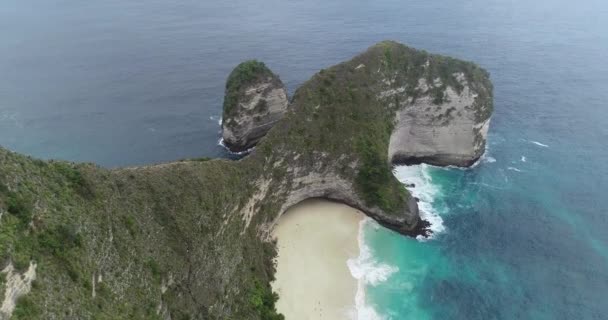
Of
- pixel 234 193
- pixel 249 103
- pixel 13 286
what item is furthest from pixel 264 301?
pixel 249 103

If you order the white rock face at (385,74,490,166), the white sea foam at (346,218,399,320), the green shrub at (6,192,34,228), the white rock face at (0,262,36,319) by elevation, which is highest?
the green shrub at (6,192,34,228)

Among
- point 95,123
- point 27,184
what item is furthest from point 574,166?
point 95,123

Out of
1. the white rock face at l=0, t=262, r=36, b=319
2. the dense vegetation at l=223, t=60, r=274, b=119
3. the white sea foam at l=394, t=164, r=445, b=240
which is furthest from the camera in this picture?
the dense vegetation at l=223, t=60, r=274, b=119

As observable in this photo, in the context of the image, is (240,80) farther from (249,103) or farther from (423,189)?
(423,189)

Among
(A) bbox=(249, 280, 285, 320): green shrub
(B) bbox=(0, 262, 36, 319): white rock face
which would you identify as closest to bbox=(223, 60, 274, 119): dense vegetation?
(A) bbox=(249, 280, 285, 320): green shrub

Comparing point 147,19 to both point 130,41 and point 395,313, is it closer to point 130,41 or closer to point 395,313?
point 130,41

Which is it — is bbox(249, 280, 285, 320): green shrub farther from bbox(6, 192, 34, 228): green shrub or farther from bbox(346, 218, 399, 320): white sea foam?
bbox(6, 192, 34, 228): green shrub
